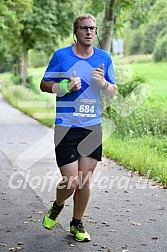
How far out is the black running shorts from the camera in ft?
19.0

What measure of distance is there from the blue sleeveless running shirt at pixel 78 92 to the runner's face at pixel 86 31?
0.48 feet

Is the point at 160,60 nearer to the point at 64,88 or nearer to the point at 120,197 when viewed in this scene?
the point at 120,197

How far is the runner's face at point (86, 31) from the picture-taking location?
572cm

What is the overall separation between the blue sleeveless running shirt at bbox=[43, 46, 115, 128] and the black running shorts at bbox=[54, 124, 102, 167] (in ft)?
0.22

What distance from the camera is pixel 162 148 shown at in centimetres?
1255

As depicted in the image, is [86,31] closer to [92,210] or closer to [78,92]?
[78,92]

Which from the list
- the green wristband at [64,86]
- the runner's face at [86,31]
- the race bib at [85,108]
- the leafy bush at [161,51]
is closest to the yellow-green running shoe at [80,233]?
the race bib at [85,108]

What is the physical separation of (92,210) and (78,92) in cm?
223

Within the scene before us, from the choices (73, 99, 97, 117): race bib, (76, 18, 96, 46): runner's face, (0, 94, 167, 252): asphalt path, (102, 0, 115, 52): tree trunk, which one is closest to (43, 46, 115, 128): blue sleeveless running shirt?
(73, 99, 97, 117): race bib

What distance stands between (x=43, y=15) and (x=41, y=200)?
25593 mm

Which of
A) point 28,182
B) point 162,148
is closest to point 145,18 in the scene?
point 162,148

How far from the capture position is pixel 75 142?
5.84 meters

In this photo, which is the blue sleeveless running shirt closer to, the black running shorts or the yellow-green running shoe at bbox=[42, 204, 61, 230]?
the black running shorts

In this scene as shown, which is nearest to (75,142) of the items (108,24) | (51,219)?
(51,219)
